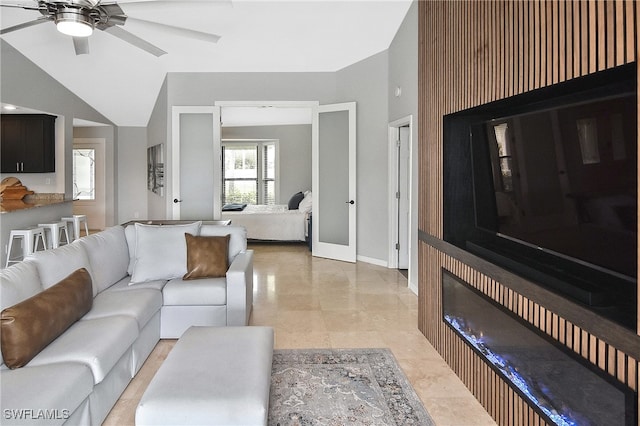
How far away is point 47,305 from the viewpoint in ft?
7.54

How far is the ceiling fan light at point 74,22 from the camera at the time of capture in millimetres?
3240

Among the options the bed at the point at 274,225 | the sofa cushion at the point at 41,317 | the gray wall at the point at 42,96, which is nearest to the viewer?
the sofa cushion at the point at 41,317

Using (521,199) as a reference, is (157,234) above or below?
below

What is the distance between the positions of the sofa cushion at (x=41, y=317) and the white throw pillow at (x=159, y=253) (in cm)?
87

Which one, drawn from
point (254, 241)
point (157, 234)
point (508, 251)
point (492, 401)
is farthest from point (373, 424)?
point (254, 241)

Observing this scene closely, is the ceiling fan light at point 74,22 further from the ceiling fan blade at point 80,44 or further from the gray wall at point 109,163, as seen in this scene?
the gray wall at point 109,163

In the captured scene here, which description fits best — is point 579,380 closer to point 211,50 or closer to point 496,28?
point 496,28

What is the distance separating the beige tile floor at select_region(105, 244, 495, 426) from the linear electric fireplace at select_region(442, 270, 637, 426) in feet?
1.15

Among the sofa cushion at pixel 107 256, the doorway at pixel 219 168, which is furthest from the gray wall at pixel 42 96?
the sofa cushion at pixel 107 256

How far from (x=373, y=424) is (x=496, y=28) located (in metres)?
2.19

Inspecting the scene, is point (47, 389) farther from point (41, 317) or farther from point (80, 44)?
point (80, 44)

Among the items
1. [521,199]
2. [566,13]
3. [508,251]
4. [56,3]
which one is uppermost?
[56,3]

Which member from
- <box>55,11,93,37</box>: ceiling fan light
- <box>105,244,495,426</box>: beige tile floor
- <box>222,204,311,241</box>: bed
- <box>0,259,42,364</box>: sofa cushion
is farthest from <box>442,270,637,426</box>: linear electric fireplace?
<box>222,204,311,241</box>: bed

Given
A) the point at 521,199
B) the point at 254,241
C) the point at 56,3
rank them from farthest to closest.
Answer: the point at 254,241 < the point at 56,3 < the point at 521,199
